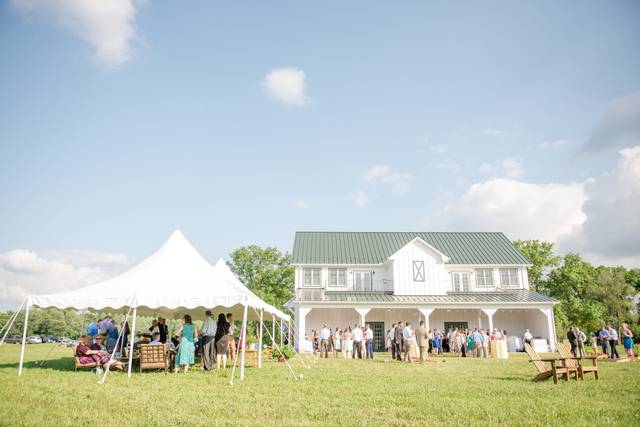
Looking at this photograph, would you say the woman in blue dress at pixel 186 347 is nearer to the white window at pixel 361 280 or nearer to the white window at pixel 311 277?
the white window at pixel 311 277

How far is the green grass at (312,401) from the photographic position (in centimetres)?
595

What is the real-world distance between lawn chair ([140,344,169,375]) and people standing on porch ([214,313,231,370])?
1450 mm

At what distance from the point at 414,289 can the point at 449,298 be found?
220 cm

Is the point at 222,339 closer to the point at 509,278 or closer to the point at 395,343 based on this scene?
the point at 395,343

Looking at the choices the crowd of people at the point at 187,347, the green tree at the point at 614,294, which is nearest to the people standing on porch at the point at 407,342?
the crowd of people at the point at 187,347

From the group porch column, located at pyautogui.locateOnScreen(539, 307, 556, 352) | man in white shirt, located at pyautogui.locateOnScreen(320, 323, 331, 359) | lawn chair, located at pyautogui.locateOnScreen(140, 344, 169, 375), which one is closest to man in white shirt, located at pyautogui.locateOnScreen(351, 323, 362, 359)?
man in white shirt, located at pyautogui.locateOnScreen(320, 323, 331, 359)

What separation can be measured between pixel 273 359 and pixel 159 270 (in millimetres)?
6712

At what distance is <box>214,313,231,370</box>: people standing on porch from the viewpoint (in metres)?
12.3

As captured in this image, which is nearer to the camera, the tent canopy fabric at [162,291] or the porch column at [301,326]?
the tent canopy fabric at [162,291]

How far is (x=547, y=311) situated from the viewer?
26188mm

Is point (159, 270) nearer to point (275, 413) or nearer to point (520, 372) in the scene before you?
point (275, 413)

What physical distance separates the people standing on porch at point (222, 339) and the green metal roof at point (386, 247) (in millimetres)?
17124

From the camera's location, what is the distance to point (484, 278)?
30.0m

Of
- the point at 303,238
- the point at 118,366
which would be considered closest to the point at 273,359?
the point at 118,366
